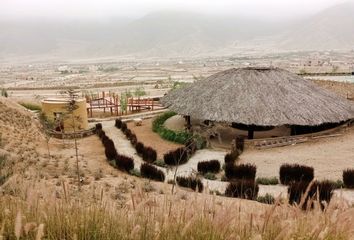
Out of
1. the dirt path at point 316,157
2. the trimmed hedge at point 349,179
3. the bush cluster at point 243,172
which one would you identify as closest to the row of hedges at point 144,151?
the dirt path at point 316,157

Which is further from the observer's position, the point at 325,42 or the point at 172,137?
the point at 325,42

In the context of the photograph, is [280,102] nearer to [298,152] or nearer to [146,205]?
[298,152]

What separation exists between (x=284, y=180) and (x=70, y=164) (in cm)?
678

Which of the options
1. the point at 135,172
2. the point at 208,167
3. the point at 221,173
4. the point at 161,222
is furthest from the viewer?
the point at 221,173

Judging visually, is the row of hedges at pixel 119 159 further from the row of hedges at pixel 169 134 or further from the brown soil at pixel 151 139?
the row of hedges at pixel 169 134

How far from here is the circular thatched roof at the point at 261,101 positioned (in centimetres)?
1888

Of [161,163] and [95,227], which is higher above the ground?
[95,227]

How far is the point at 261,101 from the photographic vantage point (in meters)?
19.7

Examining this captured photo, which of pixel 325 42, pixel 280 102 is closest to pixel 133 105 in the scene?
pixel 280 102

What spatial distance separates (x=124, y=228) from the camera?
3.48 meters

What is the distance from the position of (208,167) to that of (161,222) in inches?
425

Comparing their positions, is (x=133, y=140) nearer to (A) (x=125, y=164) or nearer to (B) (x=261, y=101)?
(A) (x=125, y=164)

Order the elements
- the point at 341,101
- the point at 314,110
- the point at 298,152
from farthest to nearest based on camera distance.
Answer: the point at 341,101 → the point at 314,110 → the point at 298,152

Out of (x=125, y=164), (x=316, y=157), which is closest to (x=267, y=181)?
(x=316, y=157)
